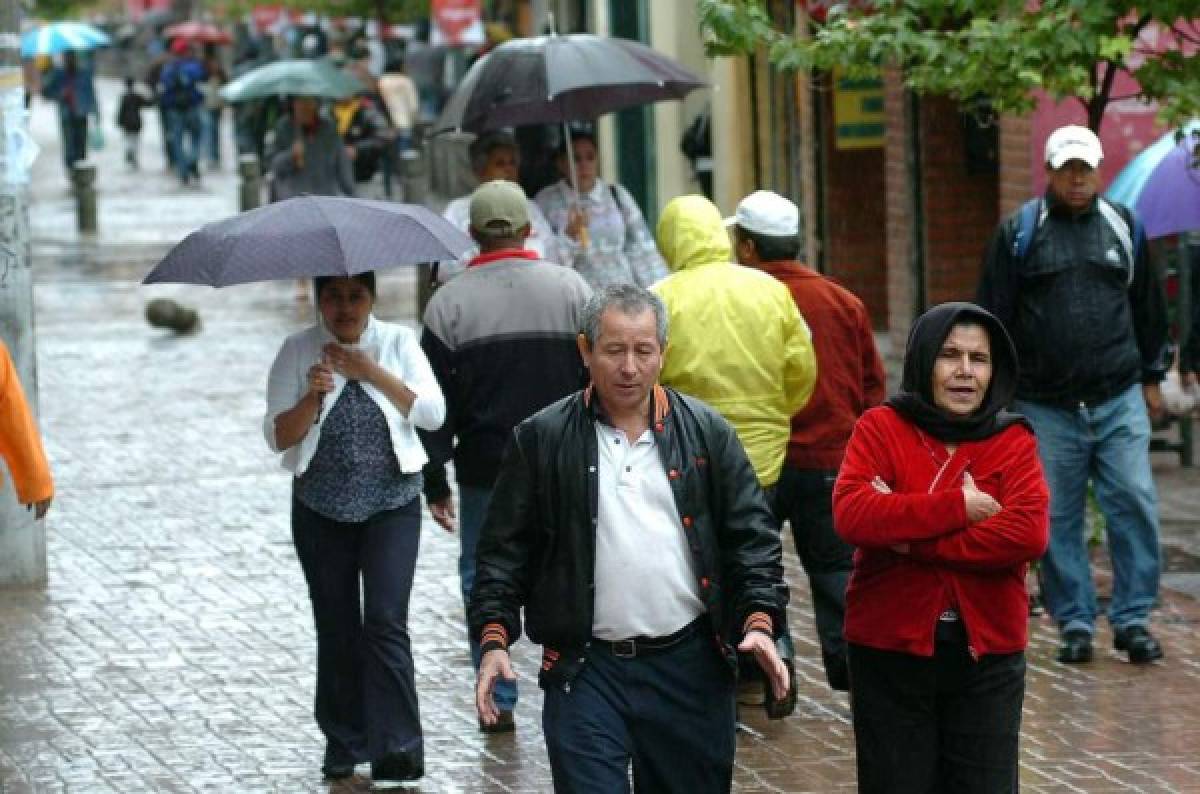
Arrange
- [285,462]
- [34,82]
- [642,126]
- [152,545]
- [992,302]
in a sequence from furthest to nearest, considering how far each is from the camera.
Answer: [34,82], [642,126], [152,545], [992,302], [285,462]

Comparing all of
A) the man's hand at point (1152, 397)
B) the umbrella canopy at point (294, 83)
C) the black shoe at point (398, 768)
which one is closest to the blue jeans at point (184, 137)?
the umbrella canopy at point (294, 83)

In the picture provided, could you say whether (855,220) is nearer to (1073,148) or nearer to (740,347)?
(1073,148)

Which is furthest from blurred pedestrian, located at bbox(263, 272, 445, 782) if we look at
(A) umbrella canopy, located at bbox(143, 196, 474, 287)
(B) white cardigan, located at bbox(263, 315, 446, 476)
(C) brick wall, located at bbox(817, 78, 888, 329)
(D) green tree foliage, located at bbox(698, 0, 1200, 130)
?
(C) brick wall, located at bbox(817, 78, 888, 329)

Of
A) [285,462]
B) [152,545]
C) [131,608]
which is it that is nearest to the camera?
[285,462]

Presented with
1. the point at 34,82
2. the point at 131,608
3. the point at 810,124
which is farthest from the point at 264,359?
the point at 34,82

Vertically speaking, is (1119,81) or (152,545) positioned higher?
(1119,81)

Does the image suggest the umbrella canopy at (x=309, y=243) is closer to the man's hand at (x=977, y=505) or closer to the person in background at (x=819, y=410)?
the person in background at (x=819, y=410)

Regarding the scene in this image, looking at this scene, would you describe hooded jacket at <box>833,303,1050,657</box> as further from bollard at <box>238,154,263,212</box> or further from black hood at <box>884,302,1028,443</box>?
bollard at <box>238,154,263,212</box>

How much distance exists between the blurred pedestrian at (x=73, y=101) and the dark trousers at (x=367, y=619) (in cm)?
3310

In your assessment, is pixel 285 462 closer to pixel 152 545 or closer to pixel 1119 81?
pixel 152 545

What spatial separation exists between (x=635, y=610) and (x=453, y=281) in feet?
10.7

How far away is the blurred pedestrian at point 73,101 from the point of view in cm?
4141

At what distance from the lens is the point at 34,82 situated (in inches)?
2830

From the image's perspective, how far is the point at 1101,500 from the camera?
33.0ft
